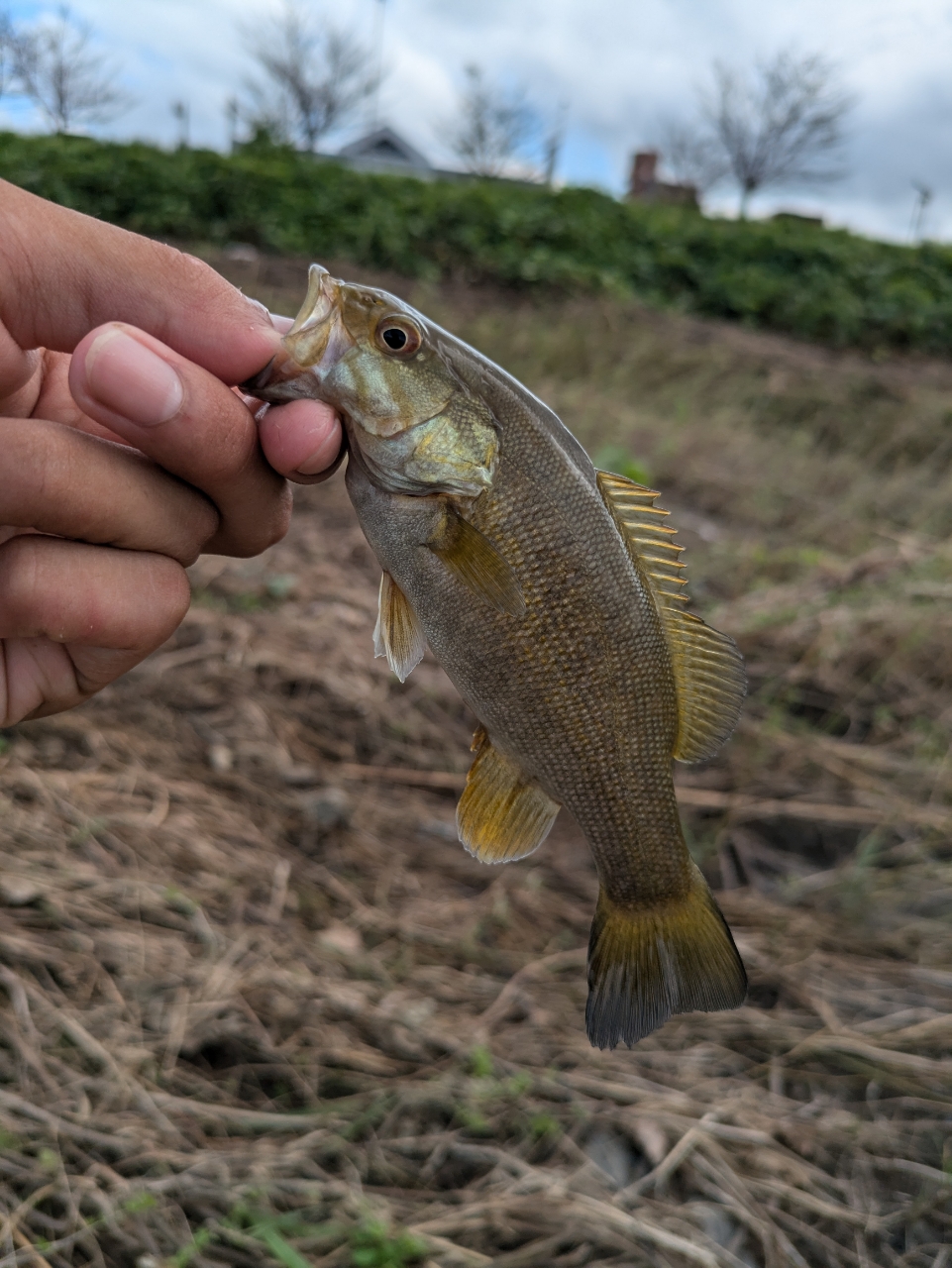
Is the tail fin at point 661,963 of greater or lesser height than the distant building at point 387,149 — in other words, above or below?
below

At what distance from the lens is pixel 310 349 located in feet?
4.91

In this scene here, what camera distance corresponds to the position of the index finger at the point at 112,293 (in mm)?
1401

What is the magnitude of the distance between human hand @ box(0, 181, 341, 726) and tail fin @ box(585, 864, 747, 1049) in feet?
2.89

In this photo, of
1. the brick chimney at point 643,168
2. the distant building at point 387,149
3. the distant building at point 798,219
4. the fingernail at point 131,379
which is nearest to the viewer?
the fingernail at point 131,379

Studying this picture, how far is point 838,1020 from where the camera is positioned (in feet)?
10.2

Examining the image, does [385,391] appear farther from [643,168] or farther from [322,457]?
[643,168]


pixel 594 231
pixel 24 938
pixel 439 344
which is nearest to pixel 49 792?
pixel 24 938

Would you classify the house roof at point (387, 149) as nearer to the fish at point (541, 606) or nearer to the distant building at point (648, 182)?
the distant building at point (648, 182)

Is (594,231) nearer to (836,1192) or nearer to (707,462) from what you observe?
(707,462)

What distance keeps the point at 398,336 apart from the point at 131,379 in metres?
0.42

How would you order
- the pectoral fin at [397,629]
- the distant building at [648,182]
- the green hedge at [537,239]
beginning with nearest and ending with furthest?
1. the pectoral fin at [397,629]
2. the green hedge at [537,239]
3. the distant building at [648,182]

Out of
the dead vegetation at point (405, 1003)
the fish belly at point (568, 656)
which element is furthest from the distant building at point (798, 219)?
the fish belly at point (568, 656)

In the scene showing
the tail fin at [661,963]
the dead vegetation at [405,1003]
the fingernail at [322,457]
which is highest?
the fingernail at [322,457]

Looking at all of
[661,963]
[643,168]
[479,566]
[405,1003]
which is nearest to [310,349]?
[479,566]
